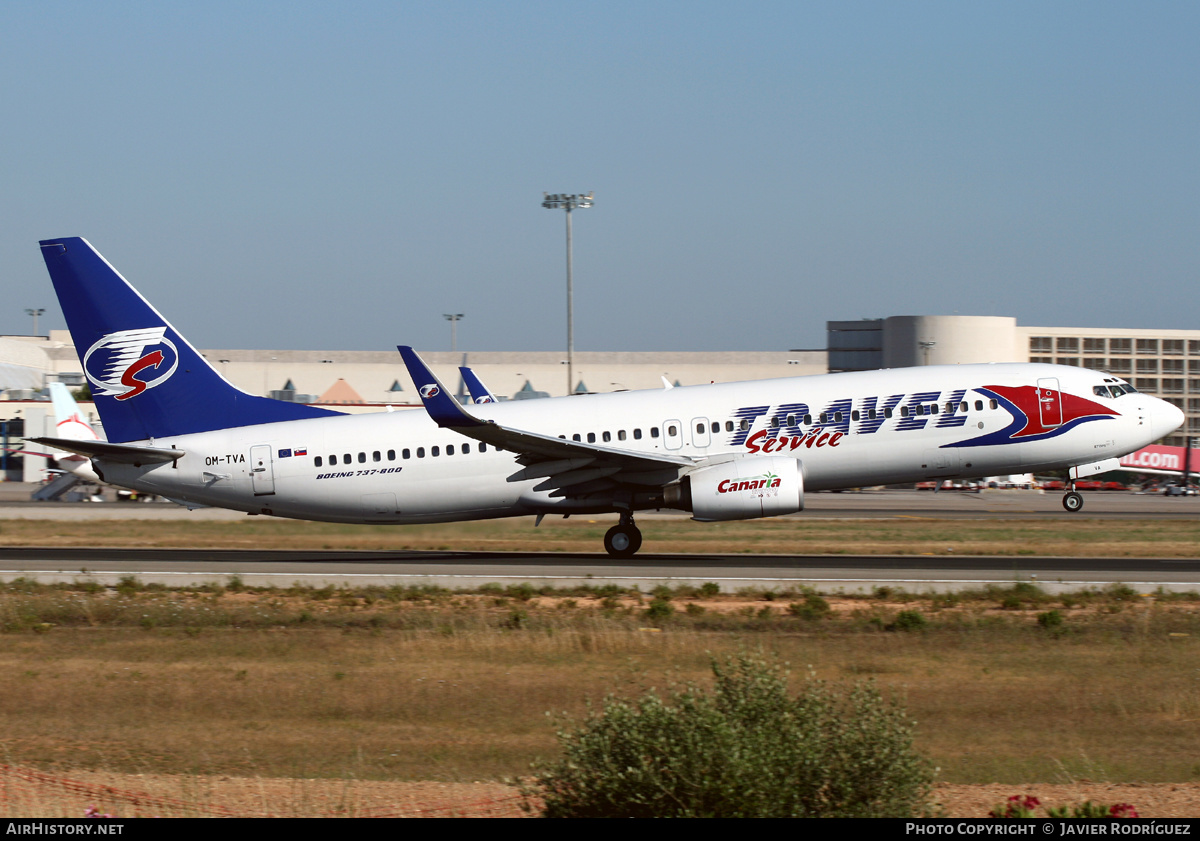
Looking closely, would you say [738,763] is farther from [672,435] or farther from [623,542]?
[623,542]

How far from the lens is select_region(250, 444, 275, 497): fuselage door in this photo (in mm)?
27844

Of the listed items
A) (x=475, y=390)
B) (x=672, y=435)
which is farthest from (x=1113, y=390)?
(x=475, y=390)

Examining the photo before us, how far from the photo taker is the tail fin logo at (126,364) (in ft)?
91.8

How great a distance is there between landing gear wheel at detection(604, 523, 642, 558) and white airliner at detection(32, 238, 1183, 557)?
0.13 ft

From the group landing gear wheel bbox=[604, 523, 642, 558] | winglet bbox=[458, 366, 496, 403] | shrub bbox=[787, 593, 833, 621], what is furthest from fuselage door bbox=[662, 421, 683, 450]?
shrub bbox=[787, 593, 833, 621]

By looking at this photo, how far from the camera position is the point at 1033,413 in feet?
88.7

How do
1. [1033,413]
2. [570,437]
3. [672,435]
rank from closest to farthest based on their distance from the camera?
1. [1033,413]
2. [672,435]
3. [570,437]

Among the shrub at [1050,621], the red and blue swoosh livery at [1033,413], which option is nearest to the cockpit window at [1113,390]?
the red and blue swoosh livery at [1033,413]

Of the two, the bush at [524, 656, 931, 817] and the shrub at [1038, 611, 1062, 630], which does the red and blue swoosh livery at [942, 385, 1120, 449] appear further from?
the bush at [524, 656, 931, 817]

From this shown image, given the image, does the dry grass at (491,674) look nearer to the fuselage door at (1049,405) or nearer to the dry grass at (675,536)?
the fuselage door at (1049,405)

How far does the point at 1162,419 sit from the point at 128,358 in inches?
1034

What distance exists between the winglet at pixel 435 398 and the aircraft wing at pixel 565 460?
0.02m

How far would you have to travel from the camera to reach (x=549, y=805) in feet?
25.0
